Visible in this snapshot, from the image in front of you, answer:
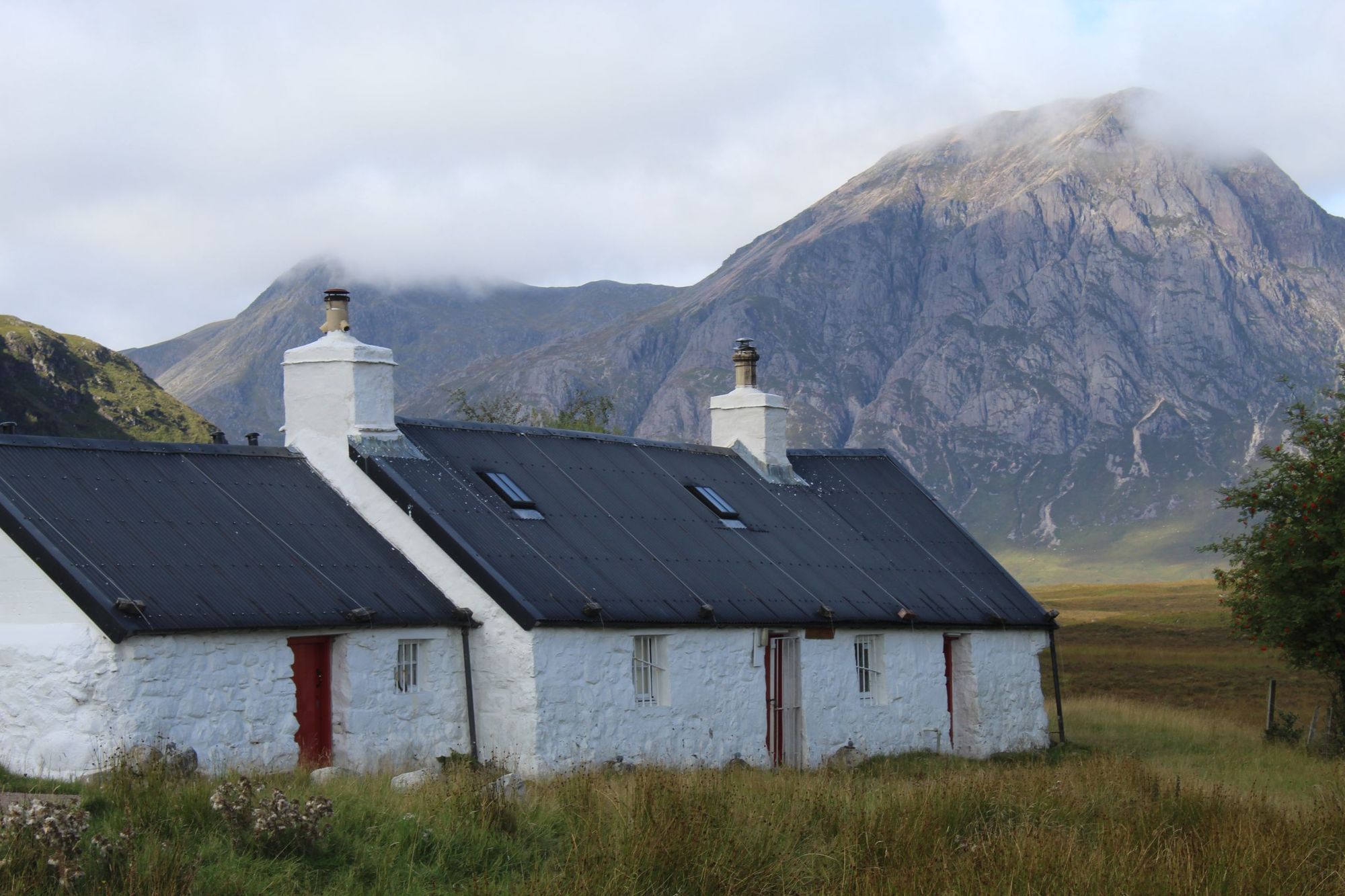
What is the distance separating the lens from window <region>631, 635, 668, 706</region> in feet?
71.2

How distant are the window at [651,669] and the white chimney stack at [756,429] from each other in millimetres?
7796

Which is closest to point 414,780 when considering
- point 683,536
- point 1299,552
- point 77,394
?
point 683,536

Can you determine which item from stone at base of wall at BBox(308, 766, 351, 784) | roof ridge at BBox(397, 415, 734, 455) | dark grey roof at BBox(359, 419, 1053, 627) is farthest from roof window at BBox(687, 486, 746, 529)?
stone at base of wall at BBox(308, 766, 351, 784)

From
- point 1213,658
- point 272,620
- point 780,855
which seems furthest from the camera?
point 1213,658

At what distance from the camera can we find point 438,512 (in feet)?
70.3

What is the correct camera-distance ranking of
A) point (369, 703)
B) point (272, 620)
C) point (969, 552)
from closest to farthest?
point (272, 620), point (369, 703), point (969, 552)

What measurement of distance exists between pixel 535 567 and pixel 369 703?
309 centimetres

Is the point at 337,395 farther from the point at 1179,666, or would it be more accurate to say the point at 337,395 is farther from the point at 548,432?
the point at 1179,666

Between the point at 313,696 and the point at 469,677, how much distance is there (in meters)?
2.21

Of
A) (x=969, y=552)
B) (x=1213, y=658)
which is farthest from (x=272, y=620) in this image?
(x=1213, y=658)

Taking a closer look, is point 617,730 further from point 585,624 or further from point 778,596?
point 778,596

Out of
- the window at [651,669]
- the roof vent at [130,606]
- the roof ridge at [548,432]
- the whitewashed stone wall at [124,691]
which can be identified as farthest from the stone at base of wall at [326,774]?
the roof ridge at [548,432]

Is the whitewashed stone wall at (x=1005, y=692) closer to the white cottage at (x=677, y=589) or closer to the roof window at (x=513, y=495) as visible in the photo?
the white cottage at (x=677, y=589)

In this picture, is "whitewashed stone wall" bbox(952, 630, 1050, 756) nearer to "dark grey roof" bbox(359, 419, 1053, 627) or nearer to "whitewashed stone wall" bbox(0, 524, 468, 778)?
"dark grey roof" bbox(359, 419, 1053, 627)
